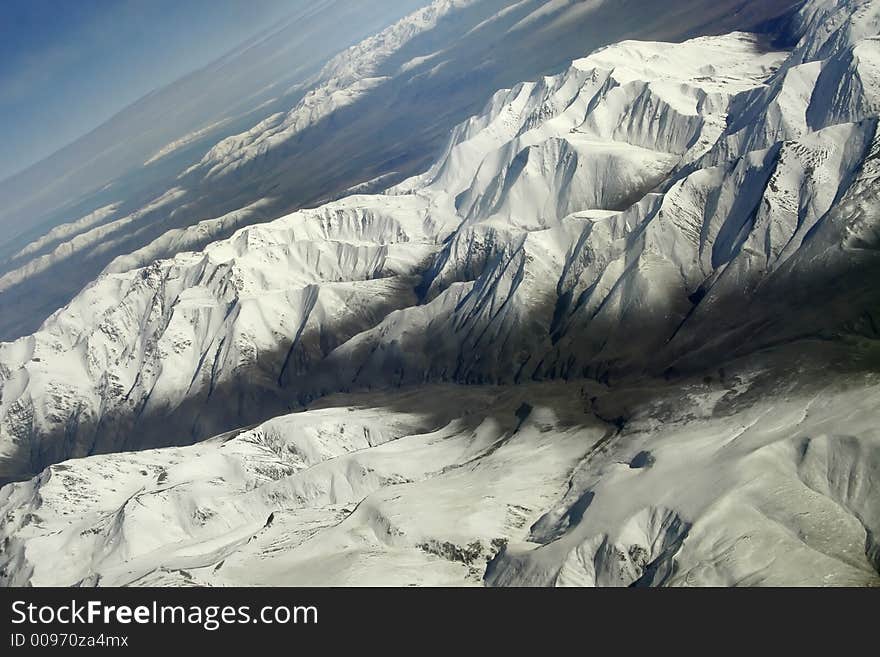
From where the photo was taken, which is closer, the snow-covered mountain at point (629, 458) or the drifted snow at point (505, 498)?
the drifted snow at point (505, 498)

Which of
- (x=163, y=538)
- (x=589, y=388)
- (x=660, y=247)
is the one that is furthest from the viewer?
(x=660, y=247)

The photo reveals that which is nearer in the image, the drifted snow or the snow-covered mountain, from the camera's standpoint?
the drifted snow

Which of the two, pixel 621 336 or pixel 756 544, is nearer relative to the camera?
pixel 756 544

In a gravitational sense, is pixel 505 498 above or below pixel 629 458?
above

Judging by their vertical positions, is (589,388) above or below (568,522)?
below

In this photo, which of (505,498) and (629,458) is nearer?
(505,498)
